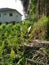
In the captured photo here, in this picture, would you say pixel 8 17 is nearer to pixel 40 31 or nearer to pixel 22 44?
pixel 40 31

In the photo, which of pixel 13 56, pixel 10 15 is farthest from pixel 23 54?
pixel 10 15

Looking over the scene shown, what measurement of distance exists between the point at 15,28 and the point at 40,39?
210 centimetres

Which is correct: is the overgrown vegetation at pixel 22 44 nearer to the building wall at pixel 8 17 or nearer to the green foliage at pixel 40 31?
the green foliage at pixel 40 31

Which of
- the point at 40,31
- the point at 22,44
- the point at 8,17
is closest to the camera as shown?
the point at 22,44

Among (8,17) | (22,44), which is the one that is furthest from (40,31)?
(8,17)

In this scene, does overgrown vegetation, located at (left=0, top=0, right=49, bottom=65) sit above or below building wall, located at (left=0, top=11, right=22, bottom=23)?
above

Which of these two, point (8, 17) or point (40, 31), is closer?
point (40, 31)

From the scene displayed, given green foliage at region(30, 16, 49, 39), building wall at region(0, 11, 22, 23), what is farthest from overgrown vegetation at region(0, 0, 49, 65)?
building wall at region(0, 11, 22, 23)

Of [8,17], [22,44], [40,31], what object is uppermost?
[40,31]

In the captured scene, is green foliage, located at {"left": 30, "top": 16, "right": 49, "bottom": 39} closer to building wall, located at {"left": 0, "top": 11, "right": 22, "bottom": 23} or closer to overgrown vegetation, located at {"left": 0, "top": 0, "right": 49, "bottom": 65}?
overgrown vegetation, located at {"left": 0, "top": 0, "right": 49, "bottom": 65}

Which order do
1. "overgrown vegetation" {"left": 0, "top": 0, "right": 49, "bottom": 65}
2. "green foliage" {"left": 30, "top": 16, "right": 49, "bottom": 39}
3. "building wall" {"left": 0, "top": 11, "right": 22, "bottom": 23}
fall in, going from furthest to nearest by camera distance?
"building wall" {"left": 0, "top": 11, "right": 22, "bottom": 23} < "green foliage" {"left": 30, "top": 16, "right": 49, "bottom": 39} < "overgrown vegetation" {"left": 0, "top": 0, "right": 49, "bottom": 65}

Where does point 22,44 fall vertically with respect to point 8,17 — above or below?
above

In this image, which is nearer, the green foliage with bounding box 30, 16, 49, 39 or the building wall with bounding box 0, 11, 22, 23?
the green foliage with bounding box 30, 16, 49, 39

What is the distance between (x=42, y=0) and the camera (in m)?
11.4
